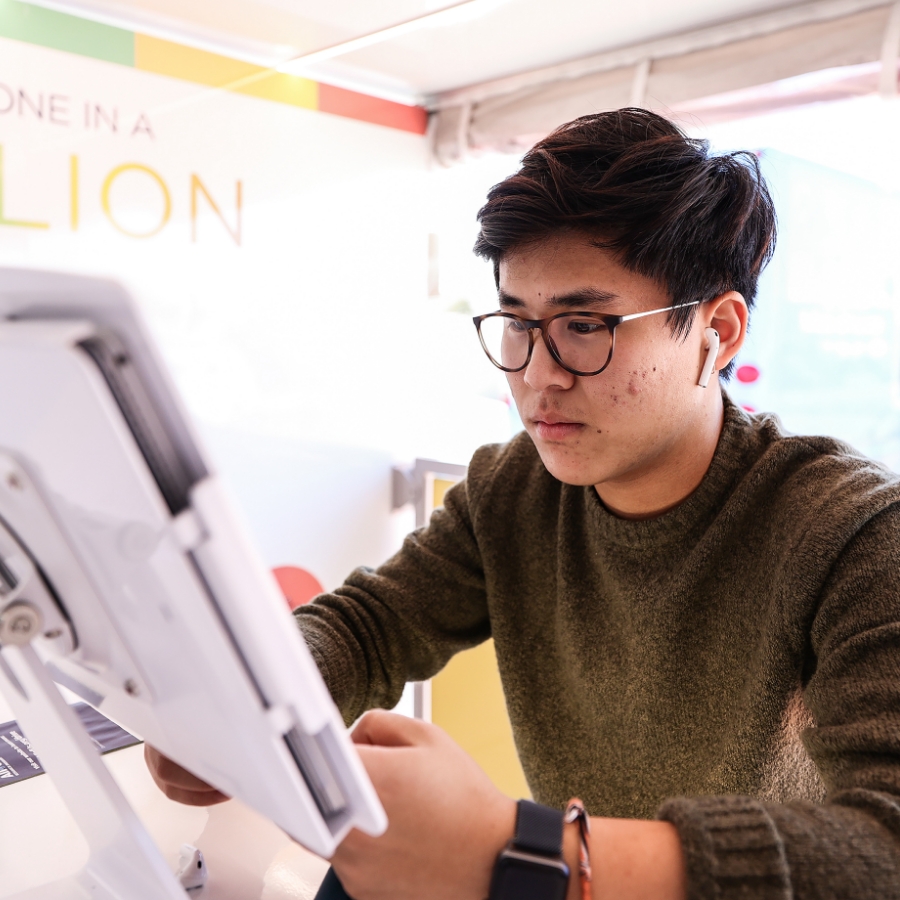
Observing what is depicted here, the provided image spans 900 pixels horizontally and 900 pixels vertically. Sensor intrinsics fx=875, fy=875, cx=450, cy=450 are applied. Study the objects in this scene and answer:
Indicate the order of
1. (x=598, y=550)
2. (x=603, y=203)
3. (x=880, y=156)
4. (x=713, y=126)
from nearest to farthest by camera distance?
(x=603, y=203), (x=598, y=550), (x=880, y=156), (x=713, y=126)

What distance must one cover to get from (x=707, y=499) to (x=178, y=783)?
A: 74 centimetres

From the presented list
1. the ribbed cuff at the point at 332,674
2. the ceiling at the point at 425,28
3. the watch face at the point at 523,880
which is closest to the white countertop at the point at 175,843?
the ribbed cuff at the point at 332,674

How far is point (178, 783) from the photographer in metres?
0.96

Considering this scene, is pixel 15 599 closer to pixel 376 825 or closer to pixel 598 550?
pixel 376 825

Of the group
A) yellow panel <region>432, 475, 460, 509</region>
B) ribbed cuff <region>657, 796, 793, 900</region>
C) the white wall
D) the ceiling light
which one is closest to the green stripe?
the white wall

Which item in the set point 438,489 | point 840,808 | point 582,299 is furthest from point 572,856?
point 438,489

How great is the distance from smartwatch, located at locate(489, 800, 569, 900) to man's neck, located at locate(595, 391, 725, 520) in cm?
62

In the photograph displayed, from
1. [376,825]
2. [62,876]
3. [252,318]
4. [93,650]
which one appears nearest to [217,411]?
[252,318]

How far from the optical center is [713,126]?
2.90 meters

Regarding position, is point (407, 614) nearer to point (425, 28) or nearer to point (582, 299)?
point (582, 299)

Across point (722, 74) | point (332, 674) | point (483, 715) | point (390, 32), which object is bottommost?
point (483, 715)

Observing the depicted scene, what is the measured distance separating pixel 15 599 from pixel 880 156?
9.16 ft

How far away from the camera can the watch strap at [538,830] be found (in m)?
0.67

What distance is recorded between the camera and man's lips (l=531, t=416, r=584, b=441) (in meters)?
1.14
